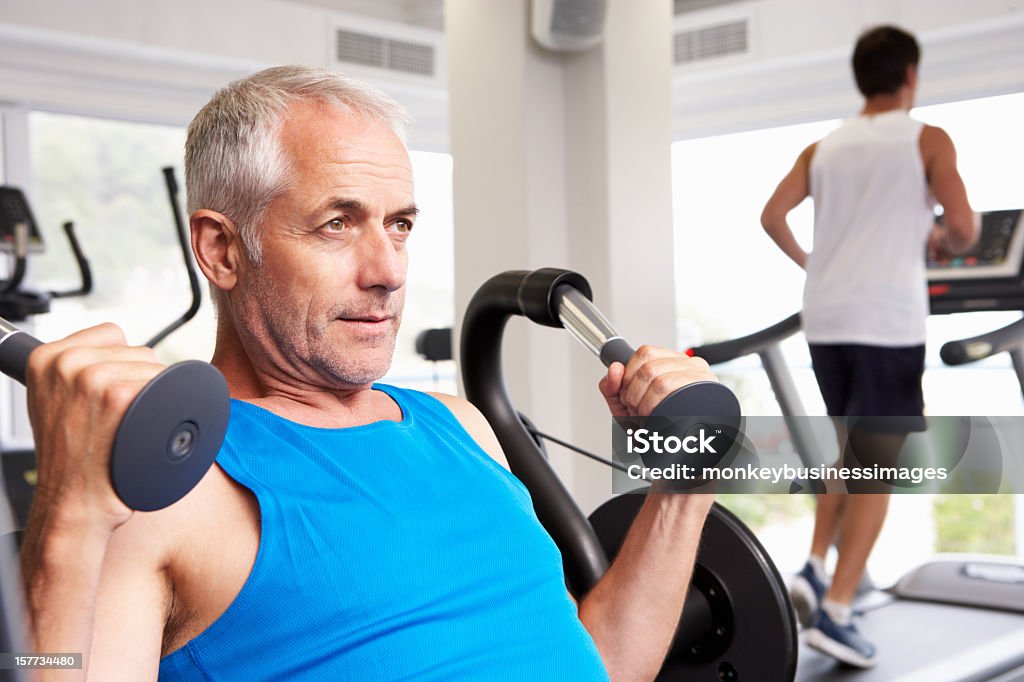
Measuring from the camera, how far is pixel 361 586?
0.94 meters

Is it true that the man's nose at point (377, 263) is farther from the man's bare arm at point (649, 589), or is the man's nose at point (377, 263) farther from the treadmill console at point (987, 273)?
the treadmill console at point (987, 273)

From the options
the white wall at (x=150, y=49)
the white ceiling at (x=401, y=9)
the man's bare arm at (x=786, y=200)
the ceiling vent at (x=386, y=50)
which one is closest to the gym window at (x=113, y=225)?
the white wall at (x=150, y=49)

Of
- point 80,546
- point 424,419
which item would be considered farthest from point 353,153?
point 80,546

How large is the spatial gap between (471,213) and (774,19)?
2.17 meters

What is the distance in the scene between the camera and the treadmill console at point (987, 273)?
2.74 m

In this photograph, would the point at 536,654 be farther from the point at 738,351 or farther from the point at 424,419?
the point at 738,351

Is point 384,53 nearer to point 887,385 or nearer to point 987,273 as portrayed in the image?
point 987,273

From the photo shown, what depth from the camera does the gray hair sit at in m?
1.08

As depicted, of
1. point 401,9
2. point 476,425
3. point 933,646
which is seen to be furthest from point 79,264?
point 933,646

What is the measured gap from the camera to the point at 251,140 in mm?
1081

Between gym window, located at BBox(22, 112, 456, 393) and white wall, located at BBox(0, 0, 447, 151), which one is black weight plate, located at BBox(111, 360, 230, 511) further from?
white wall, located at BBox(0, 0, 447, 151)

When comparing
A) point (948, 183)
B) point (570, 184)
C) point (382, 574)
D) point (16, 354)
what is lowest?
point (382, 574)

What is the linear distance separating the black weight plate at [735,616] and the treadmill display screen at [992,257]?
1.73 m

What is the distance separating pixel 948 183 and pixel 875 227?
0.20 metres
